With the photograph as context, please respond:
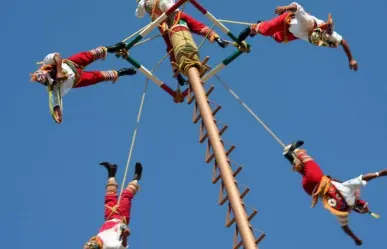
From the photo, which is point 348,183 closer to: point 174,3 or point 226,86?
point 226,86

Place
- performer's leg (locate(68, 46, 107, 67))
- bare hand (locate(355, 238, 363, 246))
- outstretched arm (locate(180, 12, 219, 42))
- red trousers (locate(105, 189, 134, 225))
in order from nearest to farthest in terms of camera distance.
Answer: bare hand (locate(355, 238, 363, 246))
red trousers (locate(105, 189, 134, 225))
performer's leg (locate(68, 46, 107, 67))
outstretched arm (locate(180, 12, 219, 42))

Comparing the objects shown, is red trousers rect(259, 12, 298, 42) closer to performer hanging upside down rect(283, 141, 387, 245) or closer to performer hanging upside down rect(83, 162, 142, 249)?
performer hanging upside down rect(283, 141, 387, 245)

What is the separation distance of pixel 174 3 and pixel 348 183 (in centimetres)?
470

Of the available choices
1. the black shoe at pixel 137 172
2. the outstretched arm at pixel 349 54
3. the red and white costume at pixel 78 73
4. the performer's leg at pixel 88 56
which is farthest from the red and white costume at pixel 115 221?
the outstretched arm at pixel 349 54

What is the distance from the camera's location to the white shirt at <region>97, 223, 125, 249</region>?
519 inches

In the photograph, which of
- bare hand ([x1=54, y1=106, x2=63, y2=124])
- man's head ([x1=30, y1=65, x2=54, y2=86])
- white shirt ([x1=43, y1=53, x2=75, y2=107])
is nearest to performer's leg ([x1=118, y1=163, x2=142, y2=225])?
bare hand ([x1=54, y1=106, x2=63, y2=124])

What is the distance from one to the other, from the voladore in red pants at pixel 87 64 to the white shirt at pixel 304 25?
2.81m

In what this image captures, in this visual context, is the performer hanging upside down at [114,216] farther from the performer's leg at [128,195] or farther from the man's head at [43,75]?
the man's head at [43,75]

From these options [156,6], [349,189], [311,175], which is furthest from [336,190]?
[156,6]

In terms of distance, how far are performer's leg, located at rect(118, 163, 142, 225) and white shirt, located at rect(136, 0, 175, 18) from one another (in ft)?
10.8

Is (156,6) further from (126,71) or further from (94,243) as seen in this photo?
(94,243)

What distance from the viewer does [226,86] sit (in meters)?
15.3

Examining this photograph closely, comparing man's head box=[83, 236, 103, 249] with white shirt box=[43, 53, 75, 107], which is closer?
man's head box=[83, 236, 103, 249]

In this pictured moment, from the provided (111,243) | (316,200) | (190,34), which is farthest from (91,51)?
(316,200)
